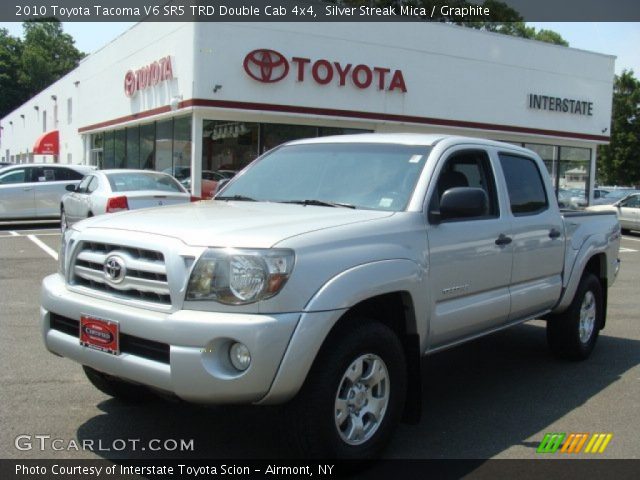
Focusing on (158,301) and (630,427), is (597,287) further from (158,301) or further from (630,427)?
(158,301)

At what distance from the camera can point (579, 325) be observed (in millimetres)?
6160

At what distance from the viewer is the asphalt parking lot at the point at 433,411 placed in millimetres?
4086

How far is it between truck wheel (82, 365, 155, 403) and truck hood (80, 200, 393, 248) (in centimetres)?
106

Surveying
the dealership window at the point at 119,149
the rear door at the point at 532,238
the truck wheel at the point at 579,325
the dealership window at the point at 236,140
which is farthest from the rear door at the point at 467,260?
the dealership window at the point at 119,149

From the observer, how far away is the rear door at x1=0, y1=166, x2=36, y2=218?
16.9 m

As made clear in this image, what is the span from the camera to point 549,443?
429cm

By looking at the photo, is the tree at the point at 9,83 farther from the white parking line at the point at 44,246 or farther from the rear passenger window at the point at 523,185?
the rear passenger window at the point at 523,185

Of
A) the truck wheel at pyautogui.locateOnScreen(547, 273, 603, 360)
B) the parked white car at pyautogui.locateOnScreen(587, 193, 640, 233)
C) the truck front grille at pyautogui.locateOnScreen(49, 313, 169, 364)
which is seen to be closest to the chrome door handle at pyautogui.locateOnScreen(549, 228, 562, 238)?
the truck wheel at pyautogui.locateOnScreen(547, 273, 603, 360)

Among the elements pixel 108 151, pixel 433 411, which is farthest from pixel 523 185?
pixel 108 151

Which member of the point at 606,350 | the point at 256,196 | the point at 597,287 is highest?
the point at 256,196

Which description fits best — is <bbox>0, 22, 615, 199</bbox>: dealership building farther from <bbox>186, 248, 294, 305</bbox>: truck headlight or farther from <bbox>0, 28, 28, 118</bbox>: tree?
<bbox>0, 28, 28, 118</bbox>: tree

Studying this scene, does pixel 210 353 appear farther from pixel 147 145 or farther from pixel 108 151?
pixel 108 151

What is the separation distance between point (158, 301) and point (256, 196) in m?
1.57

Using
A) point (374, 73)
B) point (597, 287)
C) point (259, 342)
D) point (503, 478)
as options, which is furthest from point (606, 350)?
point (374, 73)
